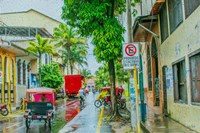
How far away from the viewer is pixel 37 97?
70.4 ft

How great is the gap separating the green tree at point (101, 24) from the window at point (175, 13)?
3265 millimetres

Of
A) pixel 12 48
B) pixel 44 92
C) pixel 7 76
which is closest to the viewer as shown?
pixel 44 92

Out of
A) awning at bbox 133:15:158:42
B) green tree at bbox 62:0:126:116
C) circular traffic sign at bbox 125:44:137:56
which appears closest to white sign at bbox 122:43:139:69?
circular traffic sign at bbox 125:44:137:56

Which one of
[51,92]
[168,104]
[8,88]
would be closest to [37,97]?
[51,92]

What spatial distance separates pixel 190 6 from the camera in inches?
A: 485

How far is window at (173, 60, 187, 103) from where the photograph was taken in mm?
14424

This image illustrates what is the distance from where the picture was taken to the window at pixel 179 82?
14424mm

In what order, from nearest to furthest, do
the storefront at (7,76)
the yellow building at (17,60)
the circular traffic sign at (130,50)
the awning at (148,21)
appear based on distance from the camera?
the circular traffic sign at (130,50) < the awning at (148,21) < the storefront at (7,76) < the yellow building at (17,60)

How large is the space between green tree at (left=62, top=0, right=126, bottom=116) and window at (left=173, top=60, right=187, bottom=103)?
379 centimetres

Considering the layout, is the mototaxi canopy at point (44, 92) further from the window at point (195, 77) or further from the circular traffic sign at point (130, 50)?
the window at point (195, 77)

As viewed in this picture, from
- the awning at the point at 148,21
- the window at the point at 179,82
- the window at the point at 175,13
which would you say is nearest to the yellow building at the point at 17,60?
the awning at the point at 148,21

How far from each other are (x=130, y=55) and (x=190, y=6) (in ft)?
9.25

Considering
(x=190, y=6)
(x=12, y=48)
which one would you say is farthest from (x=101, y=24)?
(x=12, y=48)

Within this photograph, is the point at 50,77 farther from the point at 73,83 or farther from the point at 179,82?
the point at 179,82
